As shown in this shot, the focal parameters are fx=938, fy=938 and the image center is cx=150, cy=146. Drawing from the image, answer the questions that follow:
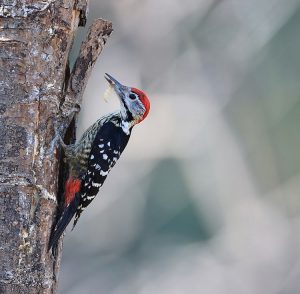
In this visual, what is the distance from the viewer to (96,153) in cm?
520

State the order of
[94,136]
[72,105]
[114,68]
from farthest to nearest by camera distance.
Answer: [114,68]
[94,136]
[72,105]

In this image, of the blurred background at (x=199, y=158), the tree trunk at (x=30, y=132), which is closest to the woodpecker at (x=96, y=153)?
the tree trunk at (x=30, y=132)

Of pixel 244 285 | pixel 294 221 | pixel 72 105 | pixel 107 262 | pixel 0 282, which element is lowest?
pixel 107 262

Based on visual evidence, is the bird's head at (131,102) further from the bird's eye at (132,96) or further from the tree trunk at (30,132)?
the tree trunk at (30,132)

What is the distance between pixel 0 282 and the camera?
4.20 m

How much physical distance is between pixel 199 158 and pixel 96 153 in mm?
5233

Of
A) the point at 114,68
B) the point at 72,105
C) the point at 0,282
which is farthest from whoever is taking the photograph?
the point at 114,68

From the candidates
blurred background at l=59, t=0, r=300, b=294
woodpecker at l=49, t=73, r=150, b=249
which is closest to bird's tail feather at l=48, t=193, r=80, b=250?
woodpecker at l=49, t=73, r=150, b=249

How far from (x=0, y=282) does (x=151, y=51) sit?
623 centimetres

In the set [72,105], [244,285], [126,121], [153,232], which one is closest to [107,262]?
[153,232]

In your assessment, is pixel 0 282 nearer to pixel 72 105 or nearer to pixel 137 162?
pixel 72 105

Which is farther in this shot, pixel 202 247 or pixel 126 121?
Answer: pixel 202 247

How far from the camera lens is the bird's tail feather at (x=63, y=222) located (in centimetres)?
439

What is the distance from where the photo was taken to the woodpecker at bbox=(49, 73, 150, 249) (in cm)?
474
